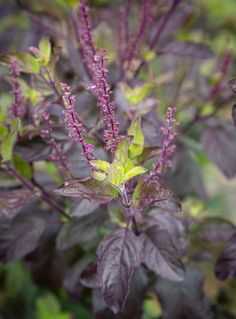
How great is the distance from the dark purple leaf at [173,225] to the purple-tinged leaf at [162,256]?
0.27 feet

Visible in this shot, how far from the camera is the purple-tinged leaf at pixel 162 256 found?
76cm

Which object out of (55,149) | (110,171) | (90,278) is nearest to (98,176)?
(110,171)

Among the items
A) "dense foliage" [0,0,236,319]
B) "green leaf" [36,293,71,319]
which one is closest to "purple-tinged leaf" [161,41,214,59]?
"dense foliage" [0,0,236,319]

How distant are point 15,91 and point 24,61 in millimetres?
66

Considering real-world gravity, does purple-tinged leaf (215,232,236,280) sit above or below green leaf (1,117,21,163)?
below

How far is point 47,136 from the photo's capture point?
80cm

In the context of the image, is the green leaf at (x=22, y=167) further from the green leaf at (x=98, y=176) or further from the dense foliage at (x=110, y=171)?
the green leaf at (x=98, y=176)

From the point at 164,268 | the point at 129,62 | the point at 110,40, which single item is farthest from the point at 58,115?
the point at 110,40

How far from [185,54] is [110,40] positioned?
0.43 m

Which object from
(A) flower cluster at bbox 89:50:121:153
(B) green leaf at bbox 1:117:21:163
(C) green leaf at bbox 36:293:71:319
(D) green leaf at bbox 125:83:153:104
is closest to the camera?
(A) flower cluster at bbox 89:50:121:153

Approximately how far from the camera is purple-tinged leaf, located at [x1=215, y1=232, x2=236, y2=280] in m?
0.79

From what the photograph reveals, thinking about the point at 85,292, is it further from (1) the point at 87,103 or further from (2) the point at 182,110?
(2) the point at 182,110

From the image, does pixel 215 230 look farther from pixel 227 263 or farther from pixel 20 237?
pixel 20 237

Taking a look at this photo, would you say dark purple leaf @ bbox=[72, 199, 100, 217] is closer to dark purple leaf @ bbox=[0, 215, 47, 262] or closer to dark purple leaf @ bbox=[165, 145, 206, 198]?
dark purple leaf @ bbox=[0, 215, 47, 262]
